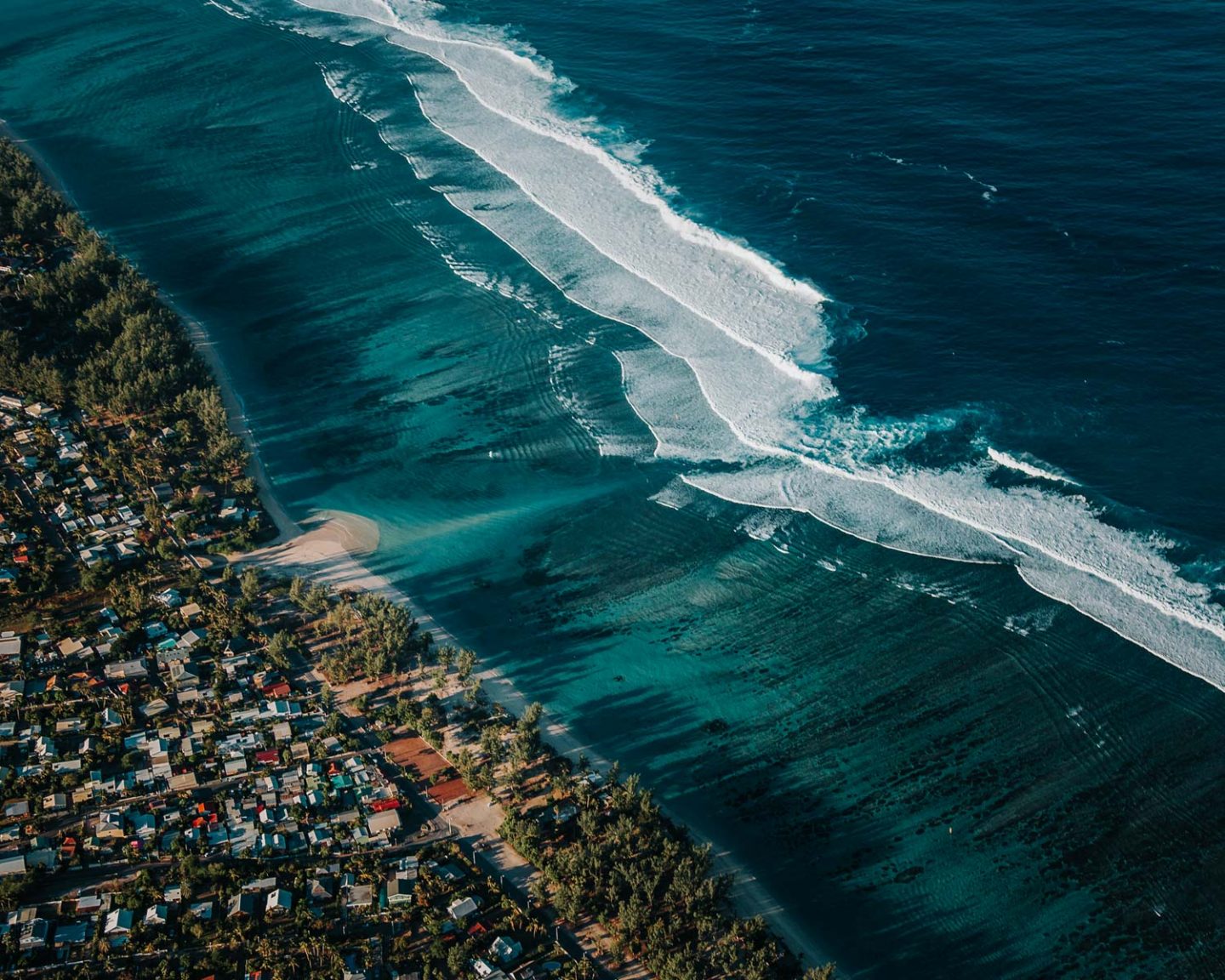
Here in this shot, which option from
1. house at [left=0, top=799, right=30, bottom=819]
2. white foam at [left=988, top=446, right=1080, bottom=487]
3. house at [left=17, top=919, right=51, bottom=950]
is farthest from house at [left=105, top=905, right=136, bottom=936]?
white foam at [left=988, top=446, right=1080, bottom=487]

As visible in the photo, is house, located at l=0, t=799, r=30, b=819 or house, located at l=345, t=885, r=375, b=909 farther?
house, located at l=0, t=799, r=30, b=819

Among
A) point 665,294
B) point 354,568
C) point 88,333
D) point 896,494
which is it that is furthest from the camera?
point 665,294

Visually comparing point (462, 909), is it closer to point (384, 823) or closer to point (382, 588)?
point (384, 823)

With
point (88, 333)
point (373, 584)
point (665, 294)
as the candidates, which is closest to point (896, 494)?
point (665, 294)

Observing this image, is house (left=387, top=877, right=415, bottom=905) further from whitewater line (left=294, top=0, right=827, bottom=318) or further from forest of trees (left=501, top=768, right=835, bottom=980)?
whitewater line (left=294, top=0, right=827, bottom=318)

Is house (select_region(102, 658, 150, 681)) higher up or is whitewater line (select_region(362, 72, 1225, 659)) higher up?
whitewater line (select_region(362, 72, 1225, 659))

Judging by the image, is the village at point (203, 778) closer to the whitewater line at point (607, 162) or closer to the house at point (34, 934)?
the house at point (34, 934)

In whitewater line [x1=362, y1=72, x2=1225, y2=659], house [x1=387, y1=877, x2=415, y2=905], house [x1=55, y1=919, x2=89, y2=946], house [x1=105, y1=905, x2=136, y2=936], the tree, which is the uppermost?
whitewater line [x1=362, y1=72, x2=1225, y2=659]
